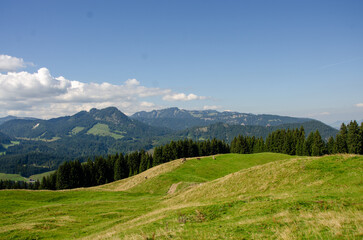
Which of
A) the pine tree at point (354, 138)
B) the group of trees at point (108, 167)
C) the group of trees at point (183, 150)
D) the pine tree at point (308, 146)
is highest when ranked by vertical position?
the pine tree at point (354, 138)

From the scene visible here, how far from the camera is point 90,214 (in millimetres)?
29922

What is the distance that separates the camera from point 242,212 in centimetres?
1540

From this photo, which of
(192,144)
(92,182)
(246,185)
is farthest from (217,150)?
(246,185)

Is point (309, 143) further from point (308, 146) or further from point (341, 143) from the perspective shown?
point (341, 143)

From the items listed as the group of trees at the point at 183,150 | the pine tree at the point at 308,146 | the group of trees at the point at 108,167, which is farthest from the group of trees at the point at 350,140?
the group of trees at the point at 108,167

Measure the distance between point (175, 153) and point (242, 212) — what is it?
307 ft

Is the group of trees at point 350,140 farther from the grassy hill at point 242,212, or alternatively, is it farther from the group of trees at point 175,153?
the grassy hill at point 242,212

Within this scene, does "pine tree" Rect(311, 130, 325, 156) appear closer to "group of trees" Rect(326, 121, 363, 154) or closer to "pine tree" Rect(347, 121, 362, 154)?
"group of trees" Rect(326, 121, 363, 154)

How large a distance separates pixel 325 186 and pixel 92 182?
98.4 metres

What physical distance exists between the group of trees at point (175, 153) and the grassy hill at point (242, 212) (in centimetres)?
4740

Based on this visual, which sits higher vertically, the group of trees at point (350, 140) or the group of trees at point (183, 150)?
the group of trees at point (350, 140)

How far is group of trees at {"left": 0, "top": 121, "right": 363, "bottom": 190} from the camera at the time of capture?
89.6 meters

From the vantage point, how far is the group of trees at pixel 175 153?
89625mm

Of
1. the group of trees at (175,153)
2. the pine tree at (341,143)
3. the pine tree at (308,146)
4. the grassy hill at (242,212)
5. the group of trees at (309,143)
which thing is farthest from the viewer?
the pine tree at (308,146)
